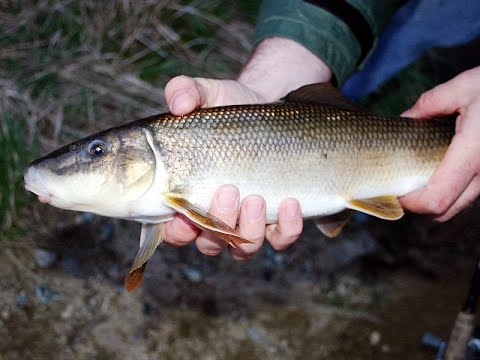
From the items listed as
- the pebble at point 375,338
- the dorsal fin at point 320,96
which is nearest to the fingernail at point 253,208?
the dorsal fin at point 320,96

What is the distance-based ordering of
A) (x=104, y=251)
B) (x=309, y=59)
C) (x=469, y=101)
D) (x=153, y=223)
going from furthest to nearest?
(x=104, y=251) → (x=309, y=59) → (x=469, y=101) → (x=153, y=223)

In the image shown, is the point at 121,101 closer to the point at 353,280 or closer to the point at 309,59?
the point at 309,59

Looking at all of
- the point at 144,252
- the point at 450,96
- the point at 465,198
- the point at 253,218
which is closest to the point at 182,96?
the point at 253,218

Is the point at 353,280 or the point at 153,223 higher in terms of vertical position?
the point at 153,223

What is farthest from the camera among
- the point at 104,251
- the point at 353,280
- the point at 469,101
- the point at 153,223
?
the point at 353,280

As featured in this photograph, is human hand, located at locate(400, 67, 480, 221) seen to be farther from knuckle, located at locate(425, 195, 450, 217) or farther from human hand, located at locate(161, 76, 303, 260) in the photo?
human hand, located at locate(161, 76, 303, 260)

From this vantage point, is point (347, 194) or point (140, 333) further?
point (140, 333)

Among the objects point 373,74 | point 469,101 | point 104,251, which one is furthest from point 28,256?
point 469,101

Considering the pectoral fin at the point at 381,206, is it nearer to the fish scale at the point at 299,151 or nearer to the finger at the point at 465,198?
the fish scale at the point at 299,151

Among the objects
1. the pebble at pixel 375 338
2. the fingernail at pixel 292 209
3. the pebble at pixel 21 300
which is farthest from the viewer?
the pebble at pixel 375 338
